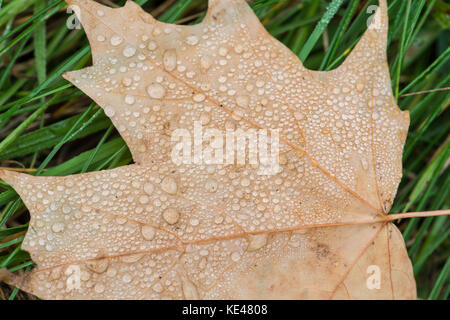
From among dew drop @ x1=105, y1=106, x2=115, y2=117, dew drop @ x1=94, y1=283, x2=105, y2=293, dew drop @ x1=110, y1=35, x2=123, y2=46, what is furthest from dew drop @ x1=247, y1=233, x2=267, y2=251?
dew drop @ x1=110, y1=35, x2=123, y2=46

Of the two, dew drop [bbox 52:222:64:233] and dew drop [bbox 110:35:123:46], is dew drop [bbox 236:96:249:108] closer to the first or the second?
dew drop [bbox 110:35:123:46]

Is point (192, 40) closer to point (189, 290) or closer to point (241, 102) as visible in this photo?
point (241, 102)

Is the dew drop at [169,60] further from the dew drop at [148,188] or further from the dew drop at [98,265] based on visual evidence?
the dew drop at [98,265]

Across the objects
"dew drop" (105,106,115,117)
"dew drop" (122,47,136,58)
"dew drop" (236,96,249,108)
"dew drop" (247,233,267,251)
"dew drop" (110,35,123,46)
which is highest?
"dew drop" (110,35,123,46)

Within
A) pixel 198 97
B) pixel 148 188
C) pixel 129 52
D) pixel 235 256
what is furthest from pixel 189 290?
pixel 129 52

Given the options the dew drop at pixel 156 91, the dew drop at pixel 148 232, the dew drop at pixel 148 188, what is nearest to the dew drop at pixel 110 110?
the dew drop at pixel 156 91

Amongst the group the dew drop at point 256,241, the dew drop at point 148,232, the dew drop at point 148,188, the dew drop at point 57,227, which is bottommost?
the dew drop at point 57,227

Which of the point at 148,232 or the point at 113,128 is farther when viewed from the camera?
the point at 113,128

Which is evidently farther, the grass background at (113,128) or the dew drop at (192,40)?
the grass background at (113,128)

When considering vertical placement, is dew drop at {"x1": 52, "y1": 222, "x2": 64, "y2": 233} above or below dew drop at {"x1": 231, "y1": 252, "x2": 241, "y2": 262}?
below

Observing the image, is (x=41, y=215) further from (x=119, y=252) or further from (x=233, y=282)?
(x=233, y=282)
